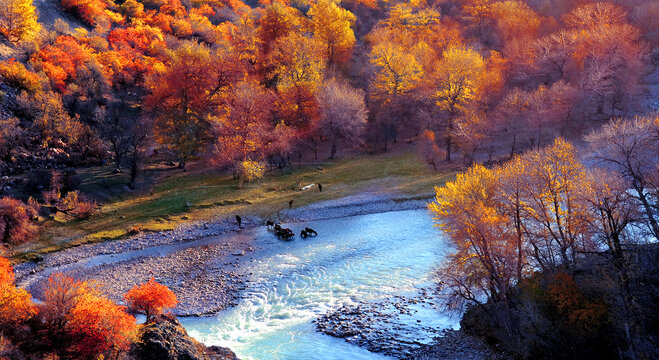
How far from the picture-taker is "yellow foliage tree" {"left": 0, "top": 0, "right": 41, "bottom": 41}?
2832 inches

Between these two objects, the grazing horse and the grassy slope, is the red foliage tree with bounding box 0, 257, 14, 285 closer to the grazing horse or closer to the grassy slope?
the grassy slope

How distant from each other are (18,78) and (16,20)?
17139mm

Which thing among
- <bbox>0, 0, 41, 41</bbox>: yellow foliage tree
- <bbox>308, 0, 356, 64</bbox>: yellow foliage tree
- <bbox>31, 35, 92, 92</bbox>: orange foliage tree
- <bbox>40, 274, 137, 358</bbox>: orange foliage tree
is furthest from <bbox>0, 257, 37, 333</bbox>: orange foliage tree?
<bbox>308, 0, 356, 64</bbox>: yellow foliage tree

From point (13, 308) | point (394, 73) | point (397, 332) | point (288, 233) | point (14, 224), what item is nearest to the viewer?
point (13, 308)

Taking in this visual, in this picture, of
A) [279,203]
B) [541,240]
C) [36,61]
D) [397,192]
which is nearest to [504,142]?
[397,192]

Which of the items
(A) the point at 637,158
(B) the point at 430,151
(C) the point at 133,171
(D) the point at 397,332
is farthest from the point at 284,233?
(A) the point at 637,158

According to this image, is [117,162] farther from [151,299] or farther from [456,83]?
[456,83]

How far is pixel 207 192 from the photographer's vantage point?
57344mm

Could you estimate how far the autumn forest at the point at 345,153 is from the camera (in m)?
26.8

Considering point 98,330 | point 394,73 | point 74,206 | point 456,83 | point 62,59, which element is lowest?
point 98,330

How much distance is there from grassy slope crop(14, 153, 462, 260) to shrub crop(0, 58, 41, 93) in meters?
15.5

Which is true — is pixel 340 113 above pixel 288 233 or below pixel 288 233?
above

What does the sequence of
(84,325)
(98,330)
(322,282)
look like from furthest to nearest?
(322,282) < (84,325) < (98,330)

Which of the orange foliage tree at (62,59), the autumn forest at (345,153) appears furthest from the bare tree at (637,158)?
the orange foliage tree at (62,59)
